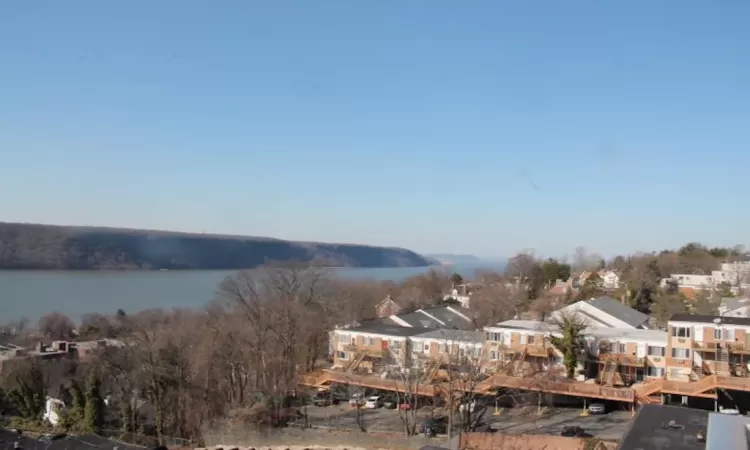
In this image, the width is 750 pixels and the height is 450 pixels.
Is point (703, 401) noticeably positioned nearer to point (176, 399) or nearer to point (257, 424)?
point (257, 424)

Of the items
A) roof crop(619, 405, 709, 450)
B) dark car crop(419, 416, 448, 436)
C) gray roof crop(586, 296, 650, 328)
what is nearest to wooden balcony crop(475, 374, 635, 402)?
dark car crop(419, 416, 448, 436)

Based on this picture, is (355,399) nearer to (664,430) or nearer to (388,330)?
(388,330)

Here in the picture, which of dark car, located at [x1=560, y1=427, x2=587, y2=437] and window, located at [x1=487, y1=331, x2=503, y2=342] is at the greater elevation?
window, located at [x1=487, y1=331, x2=503, y2=342]

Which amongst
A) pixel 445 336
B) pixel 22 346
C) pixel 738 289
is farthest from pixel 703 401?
pixel 22 346

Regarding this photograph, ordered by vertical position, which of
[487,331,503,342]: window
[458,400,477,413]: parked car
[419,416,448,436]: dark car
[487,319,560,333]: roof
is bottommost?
[419,416,448,436]: dark car

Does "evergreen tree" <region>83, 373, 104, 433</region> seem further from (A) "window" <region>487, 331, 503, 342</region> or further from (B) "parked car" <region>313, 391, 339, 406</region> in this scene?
(A) "window" <region>487, 331, 503, 342</region>
